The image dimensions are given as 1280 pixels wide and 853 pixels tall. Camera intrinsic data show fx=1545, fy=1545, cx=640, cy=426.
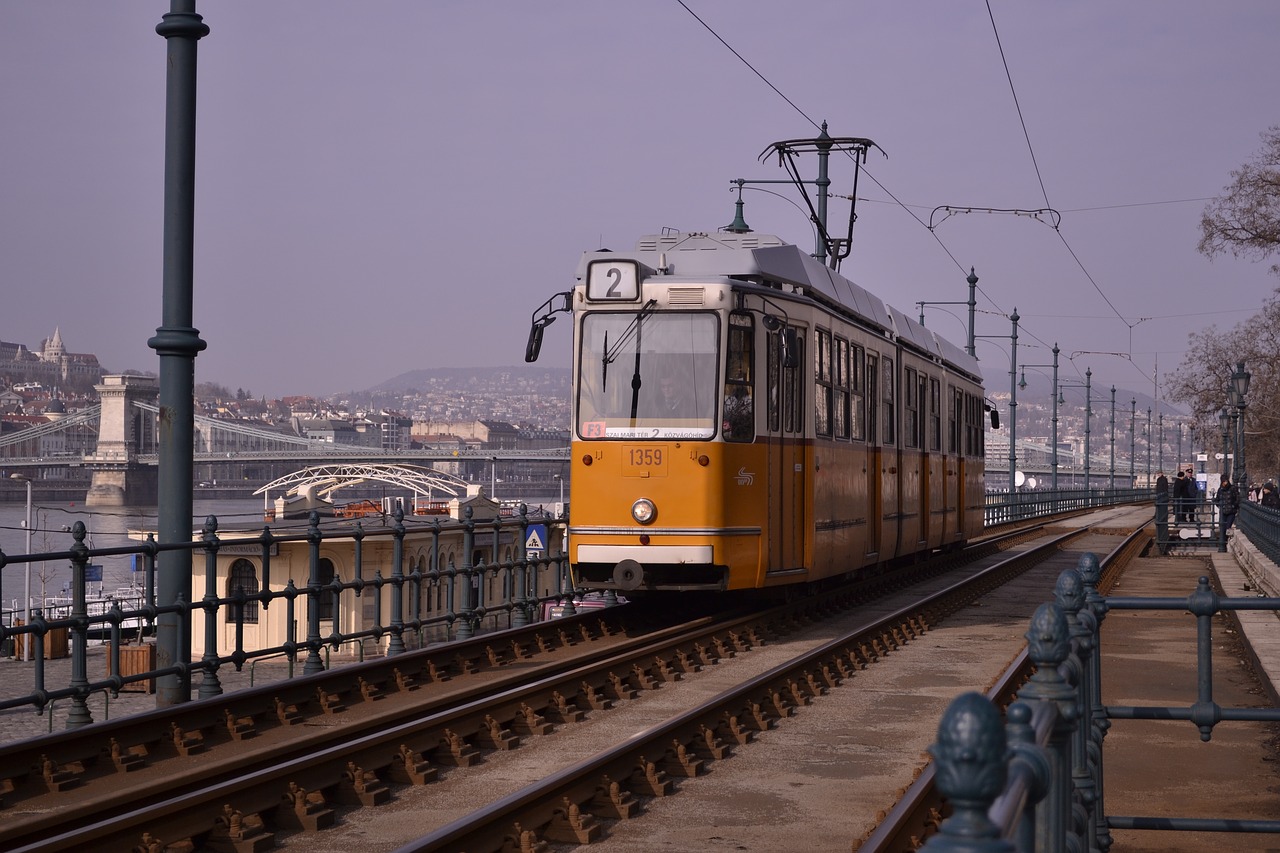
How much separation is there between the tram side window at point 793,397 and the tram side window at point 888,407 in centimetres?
393

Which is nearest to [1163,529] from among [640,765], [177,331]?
[177,331]

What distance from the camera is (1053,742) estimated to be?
3715 mm

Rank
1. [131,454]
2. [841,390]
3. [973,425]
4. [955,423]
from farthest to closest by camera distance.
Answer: [131,454] < [973,425] < [955,423] < [841,390]

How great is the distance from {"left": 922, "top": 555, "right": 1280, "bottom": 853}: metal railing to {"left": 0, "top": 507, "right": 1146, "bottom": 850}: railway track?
91.8 inches

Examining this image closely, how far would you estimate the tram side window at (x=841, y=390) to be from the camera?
16.1 meters

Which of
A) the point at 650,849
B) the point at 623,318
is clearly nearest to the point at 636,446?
the point at 623,318

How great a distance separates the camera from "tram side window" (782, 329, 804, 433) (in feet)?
47.2

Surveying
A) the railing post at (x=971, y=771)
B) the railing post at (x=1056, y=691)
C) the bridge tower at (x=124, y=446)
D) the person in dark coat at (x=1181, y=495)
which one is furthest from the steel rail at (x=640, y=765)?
the bridge tower at (x=124, y=446)

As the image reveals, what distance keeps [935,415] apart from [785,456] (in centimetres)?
870

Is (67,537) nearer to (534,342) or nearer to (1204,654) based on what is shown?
(534,342)

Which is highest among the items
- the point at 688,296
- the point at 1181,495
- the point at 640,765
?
the point at 688,296

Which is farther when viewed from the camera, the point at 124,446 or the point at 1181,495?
the point at 124,446

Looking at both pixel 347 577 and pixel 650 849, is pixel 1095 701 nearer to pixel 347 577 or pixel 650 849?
pixel 650 849

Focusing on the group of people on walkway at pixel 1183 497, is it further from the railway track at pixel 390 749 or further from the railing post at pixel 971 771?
the railing post at pixel 971 771
